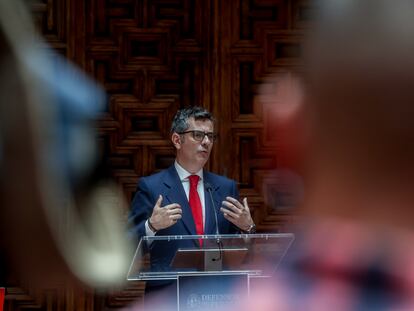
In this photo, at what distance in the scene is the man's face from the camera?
5.13 feet

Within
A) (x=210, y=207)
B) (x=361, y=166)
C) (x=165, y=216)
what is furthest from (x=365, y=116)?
(x=210, y=207)

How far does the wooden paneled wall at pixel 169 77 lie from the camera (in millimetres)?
2367

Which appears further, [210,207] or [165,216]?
[210,207]

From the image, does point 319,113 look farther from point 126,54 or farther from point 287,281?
point 126,54

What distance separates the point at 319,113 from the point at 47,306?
2.18 meters

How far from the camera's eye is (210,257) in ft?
3.42

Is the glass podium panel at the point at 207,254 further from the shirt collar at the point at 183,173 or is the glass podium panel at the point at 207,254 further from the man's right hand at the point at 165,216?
the shirt collar at the point at 183,173

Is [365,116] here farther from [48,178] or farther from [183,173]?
[48,178]

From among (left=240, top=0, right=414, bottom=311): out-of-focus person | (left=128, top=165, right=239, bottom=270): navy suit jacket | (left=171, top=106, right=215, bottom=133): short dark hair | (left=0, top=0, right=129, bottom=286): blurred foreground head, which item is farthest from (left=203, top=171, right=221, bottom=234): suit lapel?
(left=240, top=0, right=414, bottom=311): out-of-focus person

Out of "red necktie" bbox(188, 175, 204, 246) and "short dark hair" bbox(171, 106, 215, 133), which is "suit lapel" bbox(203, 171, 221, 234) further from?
"short dark hair" bbox(171, 106, 215, 133)

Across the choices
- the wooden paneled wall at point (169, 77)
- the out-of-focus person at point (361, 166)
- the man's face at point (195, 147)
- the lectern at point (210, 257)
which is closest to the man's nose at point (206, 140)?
the man's face at point (195, 147)

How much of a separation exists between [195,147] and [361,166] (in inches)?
51.2

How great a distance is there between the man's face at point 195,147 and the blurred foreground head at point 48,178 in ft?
2.49

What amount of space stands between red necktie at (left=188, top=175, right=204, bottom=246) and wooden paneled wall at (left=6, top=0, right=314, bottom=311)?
0.79m
